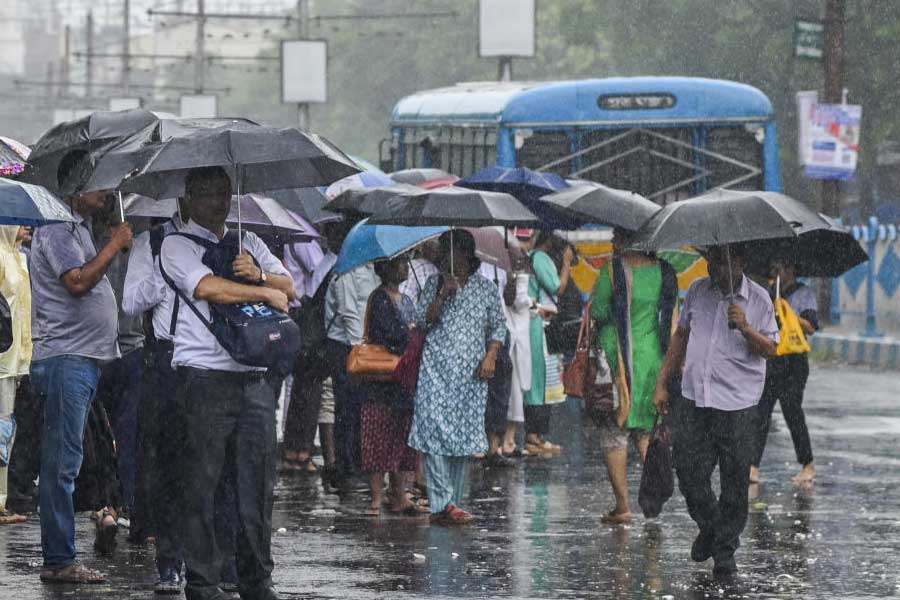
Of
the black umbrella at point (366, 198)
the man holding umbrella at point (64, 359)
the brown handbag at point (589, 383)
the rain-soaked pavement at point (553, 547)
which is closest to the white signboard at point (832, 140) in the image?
the rain-soaked pavement at point (553, 547)

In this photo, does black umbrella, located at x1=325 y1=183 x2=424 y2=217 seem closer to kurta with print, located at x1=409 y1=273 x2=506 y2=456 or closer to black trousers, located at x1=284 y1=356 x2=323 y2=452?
kurta with print, located at x1=409 y1=273 x2=506 y2=456

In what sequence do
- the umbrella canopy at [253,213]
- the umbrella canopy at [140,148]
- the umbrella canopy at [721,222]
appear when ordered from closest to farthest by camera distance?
1. the umbrella canopy at [140,148]
2. the umbrella canopy at [721,222]
3. the umbrella canopy at [253,213]

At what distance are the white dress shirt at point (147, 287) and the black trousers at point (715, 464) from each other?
2611mm

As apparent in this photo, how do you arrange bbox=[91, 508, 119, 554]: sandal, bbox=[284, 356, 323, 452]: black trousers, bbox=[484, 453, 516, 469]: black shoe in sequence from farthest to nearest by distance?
bbox=[484, 453, 516, 469]: black shoe
bbox=[284, 356, 323, 452]: black trousers
bbox=[91, 508, 119, 554]: sandal

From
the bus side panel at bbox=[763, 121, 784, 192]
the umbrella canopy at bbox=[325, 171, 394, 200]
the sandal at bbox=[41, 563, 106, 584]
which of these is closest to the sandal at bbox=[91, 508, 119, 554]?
the sandal at bbox=[41, 563, 106, 584]

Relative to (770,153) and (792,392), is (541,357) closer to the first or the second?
(792,392)

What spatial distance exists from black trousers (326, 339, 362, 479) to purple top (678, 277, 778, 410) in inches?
112

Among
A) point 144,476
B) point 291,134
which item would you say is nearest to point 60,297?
point 144,476

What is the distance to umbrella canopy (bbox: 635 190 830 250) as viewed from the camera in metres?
9.01

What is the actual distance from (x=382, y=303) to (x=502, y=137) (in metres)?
8.90

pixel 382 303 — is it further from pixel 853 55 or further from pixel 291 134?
pixel 853 55

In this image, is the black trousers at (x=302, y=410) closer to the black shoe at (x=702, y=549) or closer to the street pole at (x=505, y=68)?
the black shoe at (x=702, y=549)

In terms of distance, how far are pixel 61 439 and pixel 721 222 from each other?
3.06 meters

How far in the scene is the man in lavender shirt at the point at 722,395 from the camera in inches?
361
